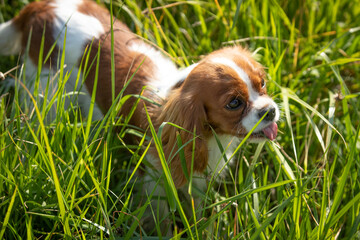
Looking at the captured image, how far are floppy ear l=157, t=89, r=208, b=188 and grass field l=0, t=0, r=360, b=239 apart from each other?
0.63 ft

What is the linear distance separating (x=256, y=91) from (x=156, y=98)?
667 millimetres

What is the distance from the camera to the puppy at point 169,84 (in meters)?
2.43

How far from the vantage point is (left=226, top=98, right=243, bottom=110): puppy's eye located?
2420 millimetres

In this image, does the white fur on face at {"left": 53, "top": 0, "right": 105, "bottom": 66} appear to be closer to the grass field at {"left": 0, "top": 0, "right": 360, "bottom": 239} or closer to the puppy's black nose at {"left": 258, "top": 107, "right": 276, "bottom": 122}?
the grass field at {"left": 0, "top": 0, "right": 360, "bottom": 239}

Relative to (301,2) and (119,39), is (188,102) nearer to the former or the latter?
Answer: (119,39)

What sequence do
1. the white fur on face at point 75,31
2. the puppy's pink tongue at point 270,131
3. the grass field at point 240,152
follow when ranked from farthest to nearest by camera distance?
the white fur on face at point 75,31
the puppy's pink tongue at point 270,131
the grass field at point 240,152

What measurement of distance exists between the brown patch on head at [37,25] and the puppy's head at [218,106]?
4.00ft

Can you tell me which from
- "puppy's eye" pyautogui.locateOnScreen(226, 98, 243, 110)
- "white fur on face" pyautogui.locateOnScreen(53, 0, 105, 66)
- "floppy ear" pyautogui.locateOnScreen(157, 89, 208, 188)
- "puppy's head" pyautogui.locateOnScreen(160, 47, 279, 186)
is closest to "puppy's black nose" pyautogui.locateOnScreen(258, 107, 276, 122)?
"puppy's head" pyautogui.locateOnScreen(160, 47, 279, 186)

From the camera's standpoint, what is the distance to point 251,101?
245 cm

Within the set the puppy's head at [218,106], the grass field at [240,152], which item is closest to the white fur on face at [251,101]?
the puppy's head at [218,106]

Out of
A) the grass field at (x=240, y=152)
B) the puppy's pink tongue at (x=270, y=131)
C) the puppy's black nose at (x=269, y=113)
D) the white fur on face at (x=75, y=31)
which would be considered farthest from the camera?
the white fur on face at (x=75, y=31)

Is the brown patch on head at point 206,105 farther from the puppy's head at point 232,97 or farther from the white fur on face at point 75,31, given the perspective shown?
the white fur on face at point 75,31

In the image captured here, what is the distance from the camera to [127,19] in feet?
12.8

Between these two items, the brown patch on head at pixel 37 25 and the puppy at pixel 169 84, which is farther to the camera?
the brown patch on head at pixel 37 25
